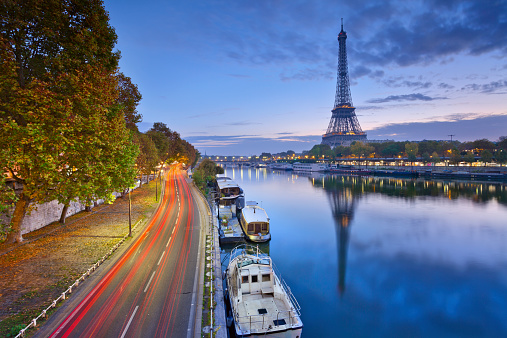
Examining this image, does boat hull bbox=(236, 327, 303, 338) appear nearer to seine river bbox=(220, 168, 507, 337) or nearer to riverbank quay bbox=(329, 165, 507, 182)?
seine river bbox=(220, 168, 507, 337)

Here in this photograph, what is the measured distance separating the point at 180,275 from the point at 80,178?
12.3 meters

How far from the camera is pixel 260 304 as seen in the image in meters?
18.2

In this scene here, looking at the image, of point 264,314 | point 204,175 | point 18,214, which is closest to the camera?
point 264,314

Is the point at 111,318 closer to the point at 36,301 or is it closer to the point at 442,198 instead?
the point at 36,301

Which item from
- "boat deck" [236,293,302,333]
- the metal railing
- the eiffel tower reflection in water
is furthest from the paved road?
the eiffel tower reflection in water

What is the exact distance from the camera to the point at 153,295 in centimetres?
1731

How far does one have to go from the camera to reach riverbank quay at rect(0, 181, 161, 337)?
15121 millimetres

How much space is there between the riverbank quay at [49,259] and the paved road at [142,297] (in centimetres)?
179

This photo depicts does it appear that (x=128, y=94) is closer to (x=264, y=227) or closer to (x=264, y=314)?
(x=264, y=227)

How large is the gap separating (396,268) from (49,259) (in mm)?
35372

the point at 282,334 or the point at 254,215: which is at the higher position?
the point at 254,215

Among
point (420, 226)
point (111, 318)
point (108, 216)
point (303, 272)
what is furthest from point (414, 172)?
point (111, 318)

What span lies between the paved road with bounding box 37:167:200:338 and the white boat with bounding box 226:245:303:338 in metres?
3.16

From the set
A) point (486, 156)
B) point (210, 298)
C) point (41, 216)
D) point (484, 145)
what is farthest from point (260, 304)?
point (484, 145)
